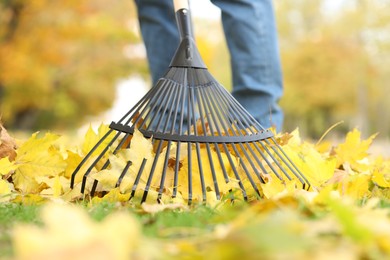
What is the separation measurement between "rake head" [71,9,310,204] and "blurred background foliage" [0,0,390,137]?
451 centimetres

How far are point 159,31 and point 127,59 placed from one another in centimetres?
1681

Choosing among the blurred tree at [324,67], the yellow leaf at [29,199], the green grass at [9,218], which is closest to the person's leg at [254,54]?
the yellow leaf at [29,199]

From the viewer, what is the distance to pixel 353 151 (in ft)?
7.09

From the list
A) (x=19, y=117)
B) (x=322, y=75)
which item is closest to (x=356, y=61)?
(x=322, y=75)

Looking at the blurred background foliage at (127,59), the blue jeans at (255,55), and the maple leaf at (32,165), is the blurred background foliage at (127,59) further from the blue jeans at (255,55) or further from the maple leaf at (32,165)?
the maple leaf at (32,165)

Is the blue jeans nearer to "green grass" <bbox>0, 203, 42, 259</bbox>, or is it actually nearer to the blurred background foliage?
"green grass" <bbox>0, 203, 42, 259</bbox>

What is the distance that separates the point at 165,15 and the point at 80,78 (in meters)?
16.6

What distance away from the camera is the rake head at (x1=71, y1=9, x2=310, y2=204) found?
1529mm

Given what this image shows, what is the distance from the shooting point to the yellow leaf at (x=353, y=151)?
2.13m

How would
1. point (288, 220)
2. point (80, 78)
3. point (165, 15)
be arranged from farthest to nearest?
point (80, 78)
point (165, 15)
point (288, 220)

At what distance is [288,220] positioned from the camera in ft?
2.09

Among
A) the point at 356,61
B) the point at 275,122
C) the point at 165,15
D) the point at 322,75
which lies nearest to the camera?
the point at 275,122

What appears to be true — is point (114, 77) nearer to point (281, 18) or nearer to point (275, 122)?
point (281, 18)

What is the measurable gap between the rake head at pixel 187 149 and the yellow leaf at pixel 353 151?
0.47 metres
